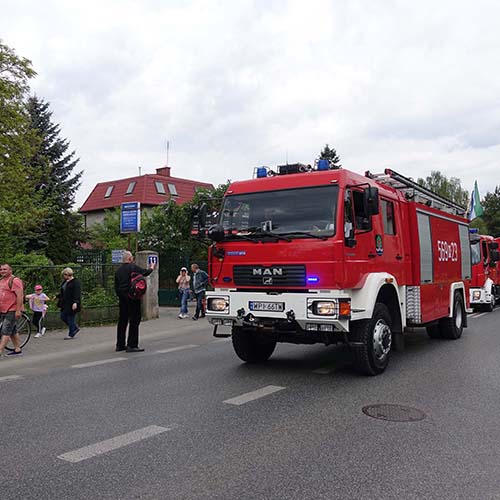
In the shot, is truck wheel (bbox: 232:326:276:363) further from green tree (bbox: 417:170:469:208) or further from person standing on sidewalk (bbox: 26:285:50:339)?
green tree (bbox: 417:170:469:208)

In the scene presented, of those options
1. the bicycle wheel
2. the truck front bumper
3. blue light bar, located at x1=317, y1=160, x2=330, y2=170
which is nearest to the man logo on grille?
the truck front bumper

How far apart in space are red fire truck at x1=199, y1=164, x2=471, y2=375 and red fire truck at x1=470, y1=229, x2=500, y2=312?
11056 millimetres

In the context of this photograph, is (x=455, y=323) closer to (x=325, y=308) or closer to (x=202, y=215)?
(x=325, y=308)

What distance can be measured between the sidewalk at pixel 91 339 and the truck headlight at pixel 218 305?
342 centimetres

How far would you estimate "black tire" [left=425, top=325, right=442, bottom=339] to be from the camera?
11047 mm

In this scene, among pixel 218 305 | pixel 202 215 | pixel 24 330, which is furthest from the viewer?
pixel 24 330

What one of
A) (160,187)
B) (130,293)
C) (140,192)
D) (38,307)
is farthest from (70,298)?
(160,187)

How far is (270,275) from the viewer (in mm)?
7082

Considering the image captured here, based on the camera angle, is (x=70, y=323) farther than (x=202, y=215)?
Yes

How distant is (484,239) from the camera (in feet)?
65.5

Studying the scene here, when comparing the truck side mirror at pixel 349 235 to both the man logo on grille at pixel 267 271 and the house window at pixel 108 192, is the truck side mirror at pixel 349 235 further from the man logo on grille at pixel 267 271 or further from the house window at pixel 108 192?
the house window at pixel 108 192

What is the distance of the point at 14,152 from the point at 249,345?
13.9m

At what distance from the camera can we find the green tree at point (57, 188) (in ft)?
94.3

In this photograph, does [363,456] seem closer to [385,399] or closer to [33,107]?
[385,399]
